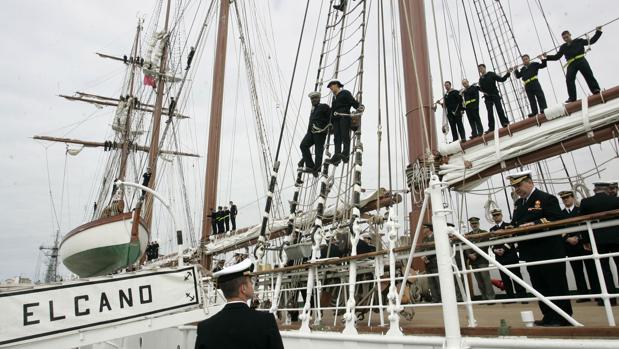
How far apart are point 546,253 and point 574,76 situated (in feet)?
15.3

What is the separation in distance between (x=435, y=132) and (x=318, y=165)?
2.04 m

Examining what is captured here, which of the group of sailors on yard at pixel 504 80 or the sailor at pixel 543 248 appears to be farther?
the group of sailors on yard at pixel 504 80

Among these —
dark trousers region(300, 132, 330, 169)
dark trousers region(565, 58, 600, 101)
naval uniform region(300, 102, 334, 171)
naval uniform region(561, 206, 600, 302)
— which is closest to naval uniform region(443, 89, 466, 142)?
dark trousers region(565, 58, 600, 101)

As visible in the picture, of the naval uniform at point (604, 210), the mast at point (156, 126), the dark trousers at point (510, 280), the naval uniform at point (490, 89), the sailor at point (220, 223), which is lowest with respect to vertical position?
the dark trousers at point (510, 280)

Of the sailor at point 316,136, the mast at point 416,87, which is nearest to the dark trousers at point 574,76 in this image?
the mast at point 416,87

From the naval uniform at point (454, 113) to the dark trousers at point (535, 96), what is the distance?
1.32 m

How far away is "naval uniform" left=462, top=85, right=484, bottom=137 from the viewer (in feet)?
25.9

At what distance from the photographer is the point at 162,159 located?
958 inches

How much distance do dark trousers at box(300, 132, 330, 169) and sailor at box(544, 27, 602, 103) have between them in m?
3.91

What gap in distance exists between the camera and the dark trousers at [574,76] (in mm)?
6633

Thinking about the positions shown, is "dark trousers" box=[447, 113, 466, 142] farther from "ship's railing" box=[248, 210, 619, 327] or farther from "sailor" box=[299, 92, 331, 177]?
"ship's railing" box=[248, 210, 619, 327]

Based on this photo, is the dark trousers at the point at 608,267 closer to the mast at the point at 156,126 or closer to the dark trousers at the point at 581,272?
the dark trousers at the point at 581,272

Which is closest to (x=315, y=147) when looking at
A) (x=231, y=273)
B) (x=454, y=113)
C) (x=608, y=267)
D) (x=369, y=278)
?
(x=369, y=278)

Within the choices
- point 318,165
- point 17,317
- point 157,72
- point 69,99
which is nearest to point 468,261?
point 318,165
